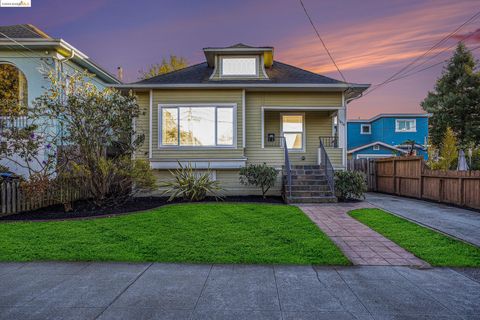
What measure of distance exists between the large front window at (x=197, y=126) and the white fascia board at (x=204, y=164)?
0.64 metres

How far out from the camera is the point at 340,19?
1395 centimetres

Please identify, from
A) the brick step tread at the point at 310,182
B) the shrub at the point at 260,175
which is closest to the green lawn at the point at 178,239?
the shrub at the point at 260,175

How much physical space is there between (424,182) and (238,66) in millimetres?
8599

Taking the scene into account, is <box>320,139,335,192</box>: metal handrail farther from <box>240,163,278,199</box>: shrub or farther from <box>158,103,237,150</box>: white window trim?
<box>158,103,237,150</box>: white window trim

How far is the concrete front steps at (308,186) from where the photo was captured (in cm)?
1020

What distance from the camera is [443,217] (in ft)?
25.5

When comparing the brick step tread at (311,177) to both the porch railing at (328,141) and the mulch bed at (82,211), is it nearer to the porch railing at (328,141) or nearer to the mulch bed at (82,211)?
the mulch bed at (82,211)

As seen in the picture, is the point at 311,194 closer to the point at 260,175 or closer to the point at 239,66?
the point at 260,175

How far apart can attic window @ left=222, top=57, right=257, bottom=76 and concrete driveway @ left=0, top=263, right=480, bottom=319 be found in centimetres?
973

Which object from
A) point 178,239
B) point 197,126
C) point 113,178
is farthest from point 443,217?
point 113,178

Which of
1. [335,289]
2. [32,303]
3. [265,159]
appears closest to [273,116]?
[265,159]

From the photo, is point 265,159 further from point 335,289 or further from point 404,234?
point 335,289

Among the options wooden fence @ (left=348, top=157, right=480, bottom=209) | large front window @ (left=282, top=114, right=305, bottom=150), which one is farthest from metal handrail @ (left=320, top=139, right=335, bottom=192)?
wooden fence @ (left=348, top=157, right=480, bottom=209)

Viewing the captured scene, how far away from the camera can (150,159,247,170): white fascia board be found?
11.6m
